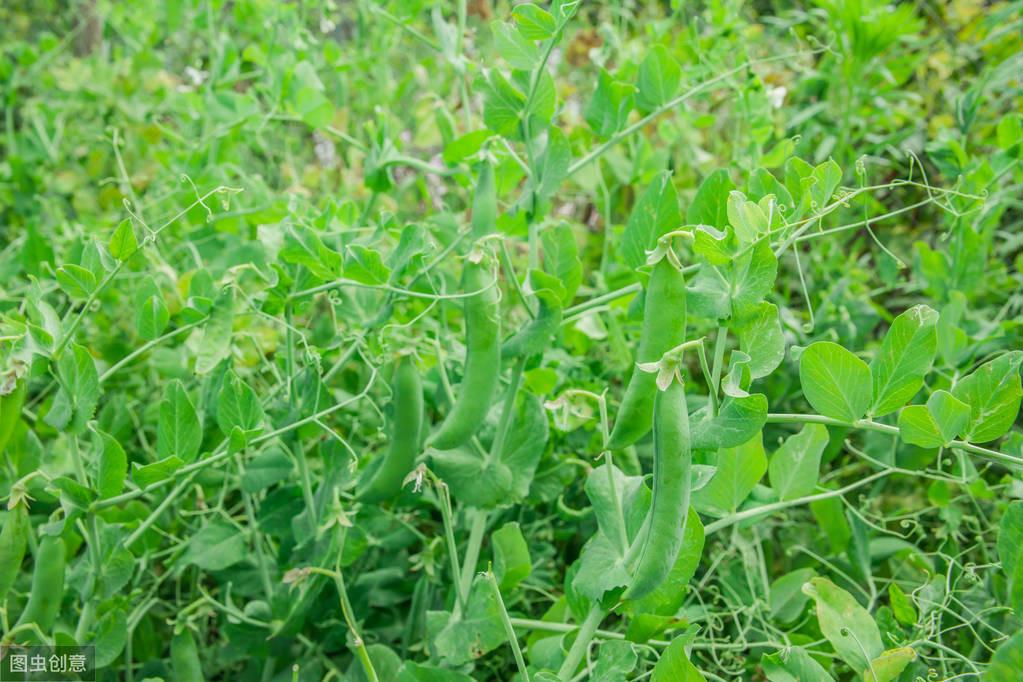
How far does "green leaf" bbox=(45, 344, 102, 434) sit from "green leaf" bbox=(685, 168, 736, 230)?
448 millimetres

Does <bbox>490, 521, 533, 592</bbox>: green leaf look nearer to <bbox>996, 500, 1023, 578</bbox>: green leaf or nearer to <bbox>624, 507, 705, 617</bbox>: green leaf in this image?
<bbox>624, 507, 705, 617</bbox>: green leaf

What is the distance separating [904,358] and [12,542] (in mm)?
617

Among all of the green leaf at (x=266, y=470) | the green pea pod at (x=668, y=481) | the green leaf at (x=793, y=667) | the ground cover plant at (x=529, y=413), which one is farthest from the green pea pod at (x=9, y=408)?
the green leaf at (x=793, y=667)

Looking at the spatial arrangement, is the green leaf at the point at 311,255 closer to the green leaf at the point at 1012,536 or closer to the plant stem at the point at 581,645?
the plant stem at the point at 581,645

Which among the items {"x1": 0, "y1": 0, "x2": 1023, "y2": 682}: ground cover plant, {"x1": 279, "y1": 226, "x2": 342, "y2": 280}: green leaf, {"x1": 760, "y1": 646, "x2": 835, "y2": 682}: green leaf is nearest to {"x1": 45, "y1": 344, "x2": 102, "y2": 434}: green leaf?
{"x1": 0, "y1": 0, "x2": 1023, "y2": 682}: ground cover plant

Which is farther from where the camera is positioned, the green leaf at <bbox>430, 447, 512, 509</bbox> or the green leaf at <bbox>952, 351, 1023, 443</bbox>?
the green leaf at <bbox>430, 447, 512, 509</bbox>

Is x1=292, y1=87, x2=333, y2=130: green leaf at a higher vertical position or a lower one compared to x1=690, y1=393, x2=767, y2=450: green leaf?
higher

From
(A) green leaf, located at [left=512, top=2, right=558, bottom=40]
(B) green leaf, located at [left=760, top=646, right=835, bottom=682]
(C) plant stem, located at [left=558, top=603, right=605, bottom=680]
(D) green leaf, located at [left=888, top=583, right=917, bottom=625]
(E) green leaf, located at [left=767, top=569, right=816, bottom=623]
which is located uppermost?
(A) green leaf, located at [left=512, top=2, right=558, bottom=40]

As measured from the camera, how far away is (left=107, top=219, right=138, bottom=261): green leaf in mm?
608

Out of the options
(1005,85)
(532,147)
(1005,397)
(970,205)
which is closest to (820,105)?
(1005,85)

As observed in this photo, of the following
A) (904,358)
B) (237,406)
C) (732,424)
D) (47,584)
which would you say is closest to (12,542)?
(47,584)

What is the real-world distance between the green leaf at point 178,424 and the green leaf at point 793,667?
0.43 meters

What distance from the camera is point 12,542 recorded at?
631mm

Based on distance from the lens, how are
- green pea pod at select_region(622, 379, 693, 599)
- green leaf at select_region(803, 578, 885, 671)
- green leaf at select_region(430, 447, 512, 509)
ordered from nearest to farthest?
green pea pod at select_region(622, 379, 693, 599), green leaf at select_region(803, 578, 885, 671), green leaf at select_region(430, 447, 512, 509)
